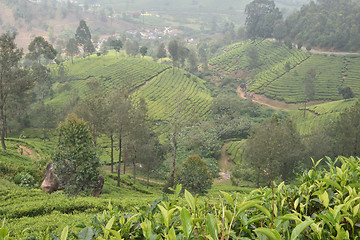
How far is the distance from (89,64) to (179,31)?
7848 cm

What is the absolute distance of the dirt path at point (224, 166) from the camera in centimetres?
2354

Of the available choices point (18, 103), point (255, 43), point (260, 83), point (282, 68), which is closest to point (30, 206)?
point (18, 103)

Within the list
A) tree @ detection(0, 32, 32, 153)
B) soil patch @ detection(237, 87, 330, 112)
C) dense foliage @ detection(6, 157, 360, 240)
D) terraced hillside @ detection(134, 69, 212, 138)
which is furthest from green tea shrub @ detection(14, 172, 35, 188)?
soil patch @ detection(237, 87, 330, 112)

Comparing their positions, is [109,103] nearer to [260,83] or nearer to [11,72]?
[11,72]

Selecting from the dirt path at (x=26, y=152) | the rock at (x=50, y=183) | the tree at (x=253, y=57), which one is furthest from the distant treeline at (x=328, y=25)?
the rock at (x=50, y=183)

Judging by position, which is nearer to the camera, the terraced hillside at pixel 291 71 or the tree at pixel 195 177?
the tree at pixel 195 177

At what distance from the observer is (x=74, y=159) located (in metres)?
9.64

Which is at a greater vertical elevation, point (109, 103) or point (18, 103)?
point (109, 103)

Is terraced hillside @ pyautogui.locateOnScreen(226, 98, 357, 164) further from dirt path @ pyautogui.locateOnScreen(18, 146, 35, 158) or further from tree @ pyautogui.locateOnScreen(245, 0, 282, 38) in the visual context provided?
tree @ pyautogui.locateOnScreen(245, 0, 282, 38)

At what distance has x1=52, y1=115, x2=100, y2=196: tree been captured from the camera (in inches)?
376

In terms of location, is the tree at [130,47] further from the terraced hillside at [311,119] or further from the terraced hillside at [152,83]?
the terraced hillside at [311,119]

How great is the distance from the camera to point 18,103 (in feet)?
83.3

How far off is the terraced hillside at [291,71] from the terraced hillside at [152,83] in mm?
11429

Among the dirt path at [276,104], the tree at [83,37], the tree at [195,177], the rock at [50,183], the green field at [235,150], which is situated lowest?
the green field at [235,150]
